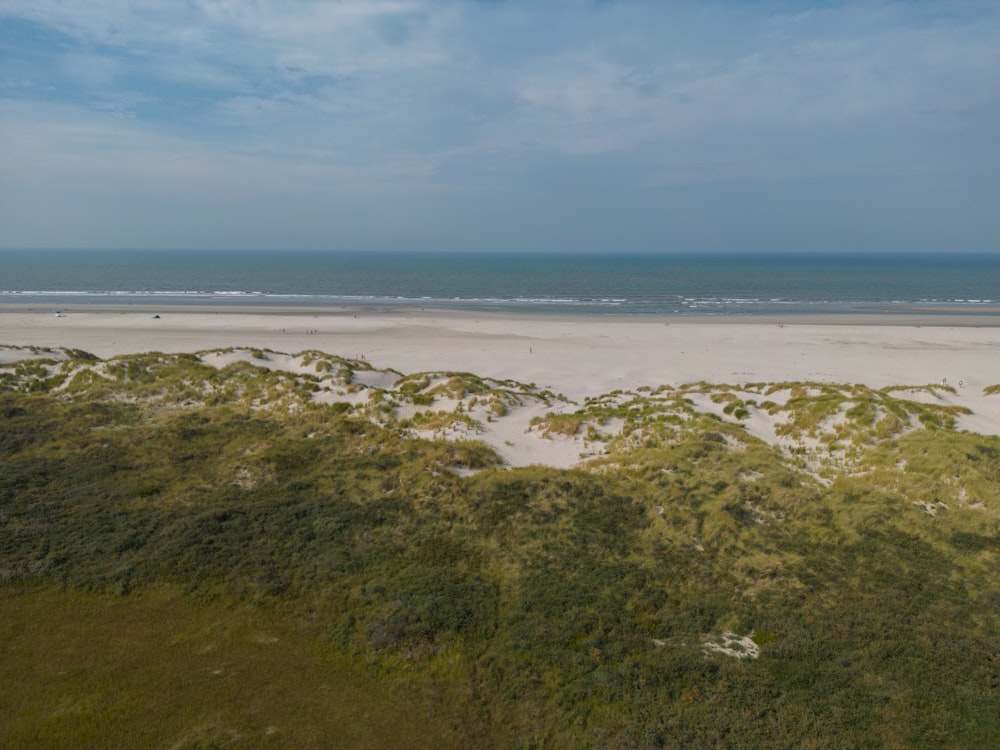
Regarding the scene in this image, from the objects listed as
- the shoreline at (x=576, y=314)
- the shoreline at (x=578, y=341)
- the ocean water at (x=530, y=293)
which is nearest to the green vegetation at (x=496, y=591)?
the shoreline at (x=578, y=341)

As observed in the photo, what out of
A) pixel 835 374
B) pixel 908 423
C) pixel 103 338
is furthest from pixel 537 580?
pixel 103 338

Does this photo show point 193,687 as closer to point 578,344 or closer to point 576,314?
point 578,344

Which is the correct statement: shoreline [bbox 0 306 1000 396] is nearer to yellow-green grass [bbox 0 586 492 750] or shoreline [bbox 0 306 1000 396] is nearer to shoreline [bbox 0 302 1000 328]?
shoreline [bbox 0 302 1000 328]

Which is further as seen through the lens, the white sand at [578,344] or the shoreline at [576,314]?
the shoreline at [576,314]

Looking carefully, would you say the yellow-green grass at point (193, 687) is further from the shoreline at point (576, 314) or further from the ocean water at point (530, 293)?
the ocean water at point (530, 293)

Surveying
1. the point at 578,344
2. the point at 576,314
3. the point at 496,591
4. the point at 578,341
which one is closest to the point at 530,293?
the point at 576,314

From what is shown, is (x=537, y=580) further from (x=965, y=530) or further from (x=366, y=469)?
(x=965, y=530)

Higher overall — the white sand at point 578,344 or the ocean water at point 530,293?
the ocean water at point 530,293
